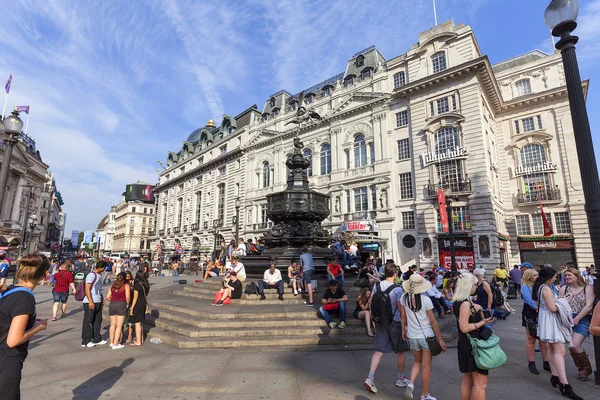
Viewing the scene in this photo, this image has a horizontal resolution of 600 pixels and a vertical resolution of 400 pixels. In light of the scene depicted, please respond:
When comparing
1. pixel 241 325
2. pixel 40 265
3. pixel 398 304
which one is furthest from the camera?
pixel 241 325

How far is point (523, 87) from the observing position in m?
29.5

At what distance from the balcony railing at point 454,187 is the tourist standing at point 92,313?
2433 centimetres

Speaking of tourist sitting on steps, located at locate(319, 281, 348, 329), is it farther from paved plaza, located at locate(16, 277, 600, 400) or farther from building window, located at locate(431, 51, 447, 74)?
building window, located at locate(431, 51, 447, 74)

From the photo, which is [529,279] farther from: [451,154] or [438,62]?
[438,62]

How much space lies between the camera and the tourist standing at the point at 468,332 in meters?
3.37

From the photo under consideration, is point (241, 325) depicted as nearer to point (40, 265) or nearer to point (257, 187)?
point (40, 265)

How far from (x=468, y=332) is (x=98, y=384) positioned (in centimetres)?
520

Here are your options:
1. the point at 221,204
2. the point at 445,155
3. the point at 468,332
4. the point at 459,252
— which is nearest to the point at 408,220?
the point at 459,252

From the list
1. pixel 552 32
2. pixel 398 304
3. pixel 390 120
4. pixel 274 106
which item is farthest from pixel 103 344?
pixel 274 106

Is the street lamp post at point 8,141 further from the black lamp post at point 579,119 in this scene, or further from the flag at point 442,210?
the flag at point 442,210

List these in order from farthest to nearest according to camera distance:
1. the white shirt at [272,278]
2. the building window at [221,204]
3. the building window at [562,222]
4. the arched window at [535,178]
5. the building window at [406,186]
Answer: the building window at [221,204] → the building window at [406,186] → the arched window at [535,178] → the building window at [562,222] → the white shirt at [272,278]

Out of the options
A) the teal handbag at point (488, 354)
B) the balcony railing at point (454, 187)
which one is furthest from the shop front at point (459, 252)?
the teal handbag at point (488, 354)

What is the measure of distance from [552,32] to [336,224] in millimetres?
26417

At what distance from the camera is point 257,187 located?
41156 millimetres
